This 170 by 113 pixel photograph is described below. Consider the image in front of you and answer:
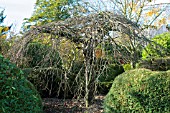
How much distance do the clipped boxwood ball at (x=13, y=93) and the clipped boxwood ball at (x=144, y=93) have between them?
167 centimetres

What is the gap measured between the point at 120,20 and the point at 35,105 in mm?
2267

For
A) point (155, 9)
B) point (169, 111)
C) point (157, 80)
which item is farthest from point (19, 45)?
point (155, 9)

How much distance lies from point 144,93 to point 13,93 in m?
2.14

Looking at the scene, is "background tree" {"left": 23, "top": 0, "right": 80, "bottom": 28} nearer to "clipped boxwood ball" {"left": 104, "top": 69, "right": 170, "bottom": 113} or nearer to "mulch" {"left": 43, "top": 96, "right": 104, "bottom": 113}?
"mulch" {"left": 43, "top": 96, "right": 104, "bottom": 113}

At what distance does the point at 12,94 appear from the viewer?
2.78 metres

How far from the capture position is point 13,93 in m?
2.79

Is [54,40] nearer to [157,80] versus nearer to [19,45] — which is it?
[19,45]

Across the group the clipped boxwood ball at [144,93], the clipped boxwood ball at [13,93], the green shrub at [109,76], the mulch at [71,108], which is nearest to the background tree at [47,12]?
the green shrub at [109,76]

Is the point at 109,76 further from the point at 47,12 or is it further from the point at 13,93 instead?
the point at 47,12

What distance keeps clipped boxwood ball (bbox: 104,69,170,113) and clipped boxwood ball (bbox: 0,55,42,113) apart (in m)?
1.67

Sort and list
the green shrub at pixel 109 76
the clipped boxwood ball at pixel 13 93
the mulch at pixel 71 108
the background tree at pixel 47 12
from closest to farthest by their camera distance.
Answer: the clipped boxwood ball at pixel 13 93 → the mulch at pixel 71 108 → the green shrub at pixel 109 76 → the background tree at pixel 47 12

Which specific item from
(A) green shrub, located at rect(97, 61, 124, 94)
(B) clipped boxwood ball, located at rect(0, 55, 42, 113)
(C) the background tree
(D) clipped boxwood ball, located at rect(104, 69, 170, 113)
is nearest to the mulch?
(D) clipped boxwood ball, located at rect(104, 69, 170, 113)

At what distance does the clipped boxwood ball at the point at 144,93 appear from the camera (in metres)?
4.04

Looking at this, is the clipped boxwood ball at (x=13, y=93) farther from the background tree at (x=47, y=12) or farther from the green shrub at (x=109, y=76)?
the background tree at (x=47, y=12)
